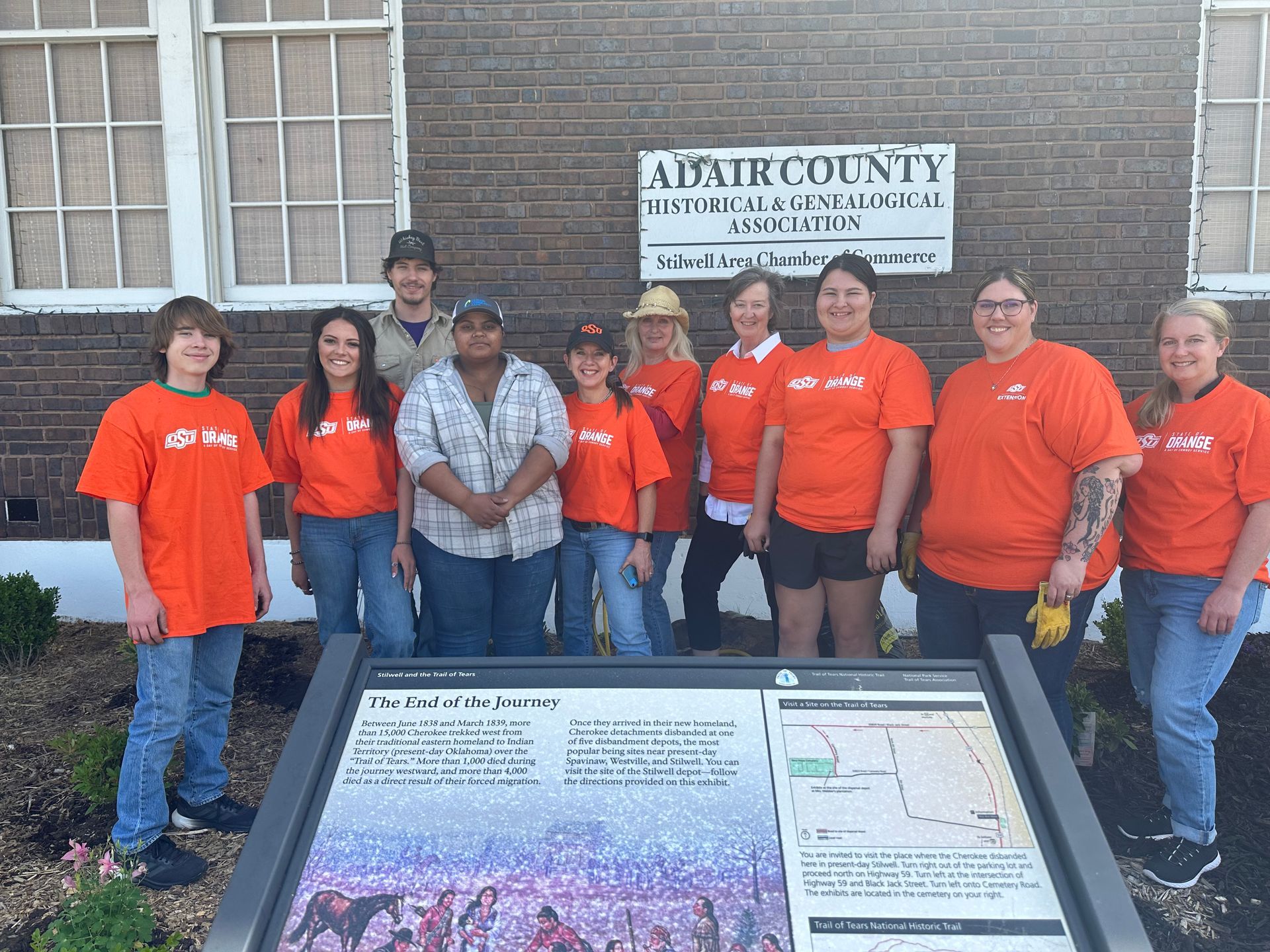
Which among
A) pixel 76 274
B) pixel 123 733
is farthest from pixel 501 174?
pixel 123 733

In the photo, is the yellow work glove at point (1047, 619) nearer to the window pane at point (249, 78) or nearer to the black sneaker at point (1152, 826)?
the black sneaker at point (1152, 826)

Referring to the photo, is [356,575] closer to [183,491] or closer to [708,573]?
[183,491]

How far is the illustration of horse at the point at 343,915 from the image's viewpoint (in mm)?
1480

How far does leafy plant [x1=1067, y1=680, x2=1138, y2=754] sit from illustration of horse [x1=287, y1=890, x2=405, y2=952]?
3210 millimetres

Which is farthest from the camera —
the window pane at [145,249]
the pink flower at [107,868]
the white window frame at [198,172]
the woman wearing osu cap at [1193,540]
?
the window pane at [145,249]

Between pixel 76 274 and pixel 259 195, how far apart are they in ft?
4.53

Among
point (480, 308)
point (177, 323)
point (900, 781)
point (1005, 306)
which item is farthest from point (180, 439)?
point (1005, 306)

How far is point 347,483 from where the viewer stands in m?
3.41

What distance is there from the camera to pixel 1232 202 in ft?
18.3

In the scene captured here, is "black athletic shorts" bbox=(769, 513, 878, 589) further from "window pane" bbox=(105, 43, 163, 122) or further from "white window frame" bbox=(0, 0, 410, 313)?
"window pane" bbox=(105, 43, 163, 122)

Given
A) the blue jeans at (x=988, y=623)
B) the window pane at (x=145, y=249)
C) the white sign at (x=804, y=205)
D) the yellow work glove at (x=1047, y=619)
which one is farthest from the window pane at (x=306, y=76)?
the yellow work glove at (x=1047, y=619)

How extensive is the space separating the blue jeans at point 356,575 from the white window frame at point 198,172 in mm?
2649

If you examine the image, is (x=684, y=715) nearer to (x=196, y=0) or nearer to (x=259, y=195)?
(x=259, y=195)

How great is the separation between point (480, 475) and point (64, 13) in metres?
4.83
